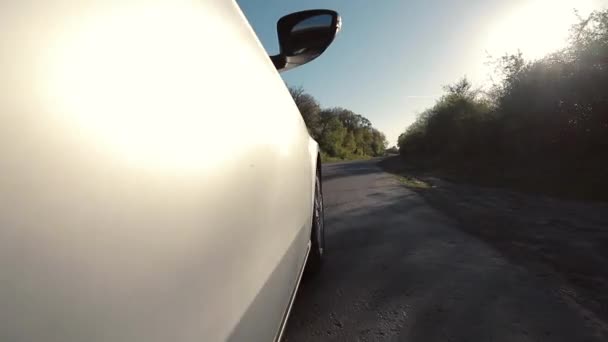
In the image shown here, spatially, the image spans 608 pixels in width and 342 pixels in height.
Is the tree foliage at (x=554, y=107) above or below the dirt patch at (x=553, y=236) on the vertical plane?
above

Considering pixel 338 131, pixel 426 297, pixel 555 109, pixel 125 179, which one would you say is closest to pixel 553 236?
A: pixel 426 297

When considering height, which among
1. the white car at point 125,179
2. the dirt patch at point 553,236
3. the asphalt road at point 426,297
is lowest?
the dirt patch at point 553,236

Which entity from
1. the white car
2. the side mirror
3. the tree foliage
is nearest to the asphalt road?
the white car

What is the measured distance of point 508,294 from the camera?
2.29 metres

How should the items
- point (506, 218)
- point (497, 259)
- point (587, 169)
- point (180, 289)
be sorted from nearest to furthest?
point (180, 289)
point (497, 259)
point (506, 218)
point (587, 169)

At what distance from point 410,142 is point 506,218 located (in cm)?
3159

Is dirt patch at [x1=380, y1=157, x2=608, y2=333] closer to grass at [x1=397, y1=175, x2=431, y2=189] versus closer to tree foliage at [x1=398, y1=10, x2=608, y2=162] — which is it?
grass at [x1=397, y1=175, x2=431, y2=189]

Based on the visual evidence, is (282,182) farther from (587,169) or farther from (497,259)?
(587,169)

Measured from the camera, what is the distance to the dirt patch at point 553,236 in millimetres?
2295

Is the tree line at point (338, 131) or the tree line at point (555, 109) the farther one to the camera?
the tree line at point (338, 131)

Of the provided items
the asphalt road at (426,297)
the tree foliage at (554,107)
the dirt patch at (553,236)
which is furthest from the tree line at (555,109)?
the asphalt road at (426,297)

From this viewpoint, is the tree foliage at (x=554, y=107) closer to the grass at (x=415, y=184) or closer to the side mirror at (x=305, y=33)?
the grass at (x=415, y=184)

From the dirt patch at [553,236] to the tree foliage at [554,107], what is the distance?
5287 millimetres

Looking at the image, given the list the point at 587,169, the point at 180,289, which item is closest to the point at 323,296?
the point at 180,289
